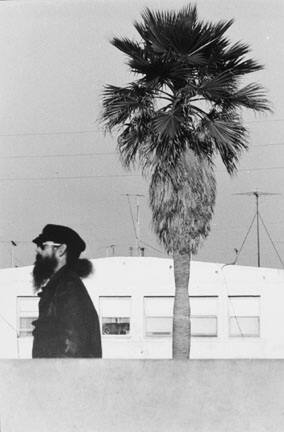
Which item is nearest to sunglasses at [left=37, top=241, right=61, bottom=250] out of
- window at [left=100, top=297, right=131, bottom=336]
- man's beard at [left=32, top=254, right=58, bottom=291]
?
man's beard at [left=32, top=254, right=58, bottom=291]

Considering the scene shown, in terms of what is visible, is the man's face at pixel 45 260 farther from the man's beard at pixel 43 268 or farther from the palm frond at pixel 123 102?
the palm frond at pixel 123 102

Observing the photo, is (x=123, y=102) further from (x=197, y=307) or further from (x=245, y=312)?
(x=245, y=312)

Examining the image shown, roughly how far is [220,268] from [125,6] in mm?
7720

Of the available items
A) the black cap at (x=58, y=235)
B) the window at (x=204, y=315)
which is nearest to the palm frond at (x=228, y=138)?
the black cap at (x=58, y=235)

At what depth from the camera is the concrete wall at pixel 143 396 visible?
41.8 feet

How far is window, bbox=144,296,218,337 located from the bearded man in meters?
1.46

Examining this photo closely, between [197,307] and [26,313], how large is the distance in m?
4.18

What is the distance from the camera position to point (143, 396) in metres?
12.9

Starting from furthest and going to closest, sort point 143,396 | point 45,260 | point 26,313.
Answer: point 26,313 < point 45,260 < point 143,396

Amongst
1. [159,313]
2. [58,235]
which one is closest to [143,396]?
[58,235]

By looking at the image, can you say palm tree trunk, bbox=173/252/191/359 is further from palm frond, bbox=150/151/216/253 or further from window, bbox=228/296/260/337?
window, bbox=228/296/260/337

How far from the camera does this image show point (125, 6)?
54.9ft

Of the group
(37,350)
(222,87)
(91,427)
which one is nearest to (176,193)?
(222,87)

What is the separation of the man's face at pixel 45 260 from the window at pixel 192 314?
2.56 m
